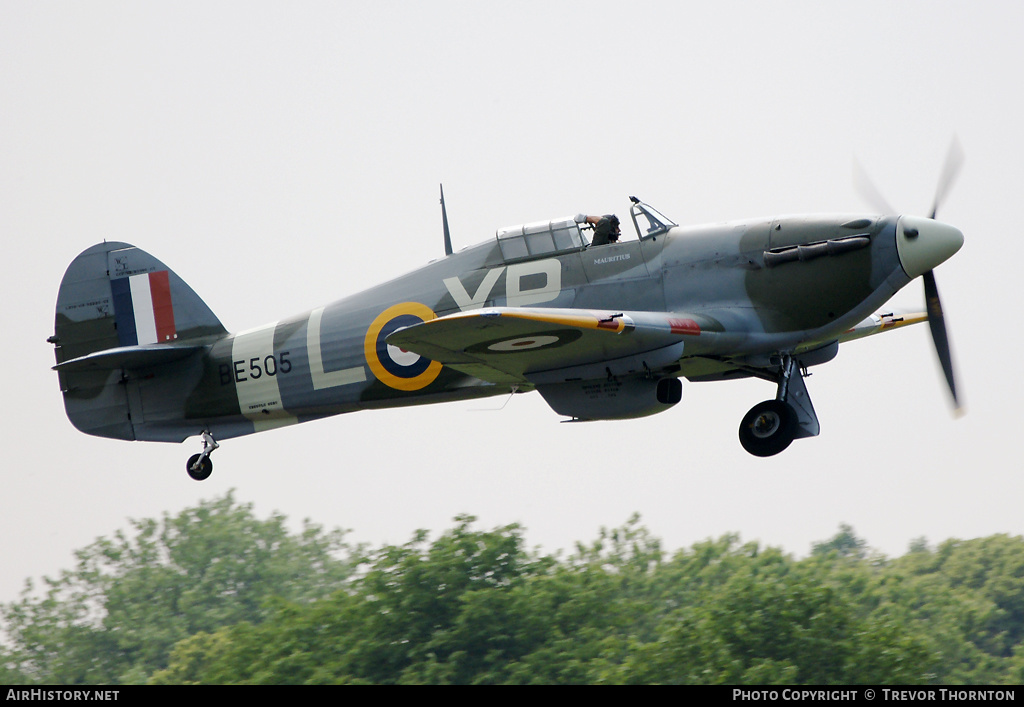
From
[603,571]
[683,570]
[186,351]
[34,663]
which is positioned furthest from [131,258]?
Result: [34,663]

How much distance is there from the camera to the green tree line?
77.2 ft

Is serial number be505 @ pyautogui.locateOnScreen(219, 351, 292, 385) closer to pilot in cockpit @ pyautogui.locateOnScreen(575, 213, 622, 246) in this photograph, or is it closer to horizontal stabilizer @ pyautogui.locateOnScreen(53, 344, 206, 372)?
horizontal stabilizer @ pyautogui.locateOnScreen(53, 344, 206, 372)

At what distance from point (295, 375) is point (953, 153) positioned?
7.41 meters

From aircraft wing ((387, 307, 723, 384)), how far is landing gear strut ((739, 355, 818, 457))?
1038 millimetres

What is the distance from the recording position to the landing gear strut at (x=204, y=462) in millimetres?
13383

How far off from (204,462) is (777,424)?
6.75 m

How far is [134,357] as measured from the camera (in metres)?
13.3

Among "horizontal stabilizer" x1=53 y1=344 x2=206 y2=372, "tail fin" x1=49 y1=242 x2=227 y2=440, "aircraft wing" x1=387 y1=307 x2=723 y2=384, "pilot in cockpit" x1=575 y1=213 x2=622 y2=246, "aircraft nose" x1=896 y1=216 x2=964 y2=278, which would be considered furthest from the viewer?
"tail fin" x1=49 y1=242 x2=227 y2=440

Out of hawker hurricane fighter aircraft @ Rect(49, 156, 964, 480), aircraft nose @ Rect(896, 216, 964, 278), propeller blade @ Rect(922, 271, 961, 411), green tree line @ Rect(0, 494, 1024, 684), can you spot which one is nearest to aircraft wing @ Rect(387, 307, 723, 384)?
hawker hurricane fighter aircraft @ Rect(49, 156, 964, 480)

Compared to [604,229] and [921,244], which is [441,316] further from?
[921,244]

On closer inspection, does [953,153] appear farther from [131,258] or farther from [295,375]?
[131,258]

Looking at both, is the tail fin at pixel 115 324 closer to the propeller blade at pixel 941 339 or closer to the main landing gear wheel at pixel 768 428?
the main landing gear wheel at pixel 768 428

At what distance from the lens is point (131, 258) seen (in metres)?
14.4

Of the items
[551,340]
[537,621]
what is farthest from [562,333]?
[537,621]
